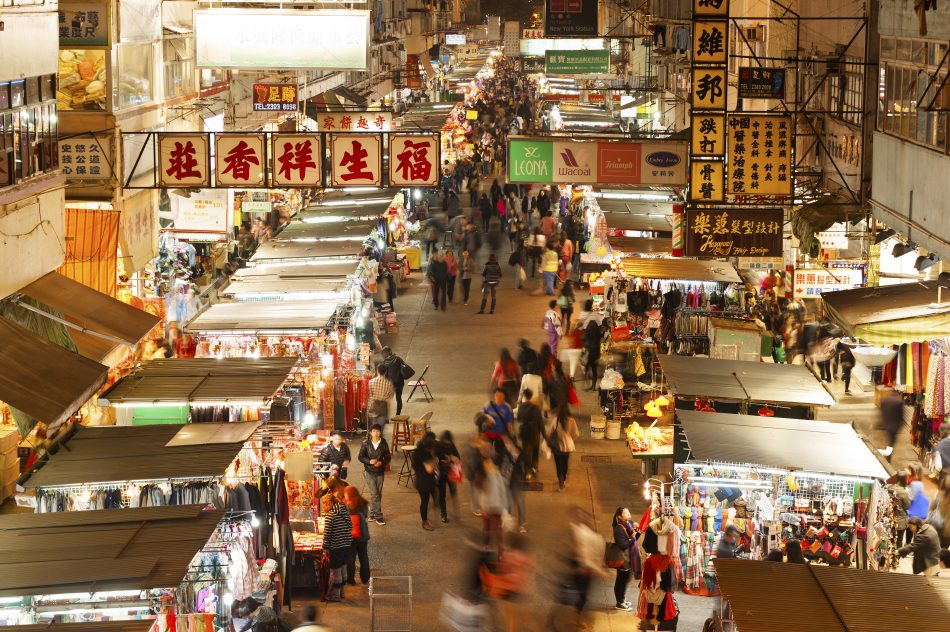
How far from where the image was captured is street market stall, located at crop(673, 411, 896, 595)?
42.2 ft

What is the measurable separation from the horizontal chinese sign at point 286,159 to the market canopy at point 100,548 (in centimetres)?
940

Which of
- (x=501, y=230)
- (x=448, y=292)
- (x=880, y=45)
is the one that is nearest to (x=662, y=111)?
(x=501, y=230)

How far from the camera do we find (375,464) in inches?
592

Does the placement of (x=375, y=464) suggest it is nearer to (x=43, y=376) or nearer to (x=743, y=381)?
(x=43, y=376)

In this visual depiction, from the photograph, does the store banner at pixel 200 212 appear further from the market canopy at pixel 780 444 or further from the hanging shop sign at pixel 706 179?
the market canopy at pixel 780 444

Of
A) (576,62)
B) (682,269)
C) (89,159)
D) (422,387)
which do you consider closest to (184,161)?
(89,159)

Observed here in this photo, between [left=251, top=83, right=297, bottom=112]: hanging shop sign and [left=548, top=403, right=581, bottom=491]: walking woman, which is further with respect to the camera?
[left=251, top=83, right=297, bottom=112]: hanging shop sign

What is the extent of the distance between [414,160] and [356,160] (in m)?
0.85

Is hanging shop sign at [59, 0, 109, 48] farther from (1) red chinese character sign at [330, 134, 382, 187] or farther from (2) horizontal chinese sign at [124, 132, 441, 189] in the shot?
(1) red chinese character sign at [330, 134, 382, 187]

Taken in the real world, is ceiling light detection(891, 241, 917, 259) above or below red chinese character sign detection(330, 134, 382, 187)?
below

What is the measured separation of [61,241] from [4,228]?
8.03 ft

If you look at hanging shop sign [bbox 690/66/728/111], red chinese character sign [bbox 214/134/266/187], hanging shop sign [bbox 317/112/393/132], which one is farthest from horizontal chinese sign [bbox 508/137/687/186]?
hanging shop sign [bbox 317/112/393/132]

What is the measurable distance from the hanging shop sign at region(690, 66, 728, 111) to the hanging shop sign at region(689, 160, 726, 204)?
77 cm

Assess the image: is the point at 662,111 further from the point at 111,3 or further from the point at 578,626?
the point at 578,626
